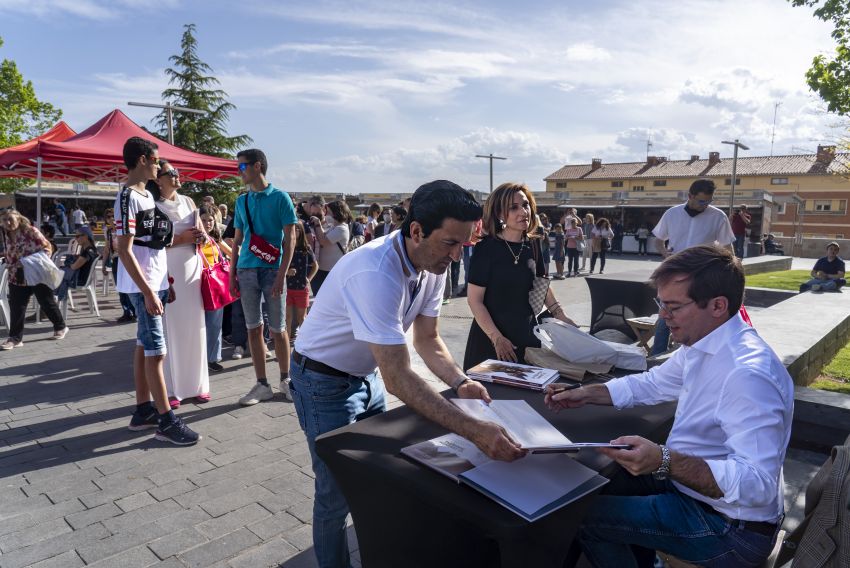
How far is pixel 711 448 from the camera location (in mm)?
1868

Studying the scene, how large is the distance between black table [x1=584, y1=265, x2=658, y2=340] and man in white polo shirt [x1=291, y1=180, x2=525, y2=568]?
14.3 ft

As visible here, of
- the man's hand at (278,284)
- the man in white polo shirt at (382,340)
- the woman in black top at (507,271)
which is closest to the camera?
the man in white polo shirt at (382,340)

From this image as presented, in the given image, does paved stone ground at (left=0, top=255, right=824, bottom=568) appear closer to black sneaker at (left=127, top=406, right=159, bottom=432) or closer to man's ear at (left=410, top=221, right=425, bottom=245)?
black sneaker at (left=127, top=406, right=159, bottom=432)

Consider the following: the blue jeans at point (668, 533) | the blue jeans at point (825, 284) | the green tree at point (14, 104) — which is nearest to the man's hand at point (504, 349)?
the blue jeans at point (668, 533)

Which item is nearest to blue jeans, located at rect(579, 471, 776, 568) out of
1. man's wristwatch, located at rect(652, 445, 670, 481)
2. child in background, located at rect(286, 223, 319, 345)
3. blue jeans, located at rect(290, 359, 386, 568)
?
man's wristwatch, located at rect(652, 445, 670, 481)

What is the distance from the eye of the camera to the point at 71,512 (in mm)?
2961

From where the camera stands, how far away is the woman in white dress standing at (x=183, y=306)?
169 inches

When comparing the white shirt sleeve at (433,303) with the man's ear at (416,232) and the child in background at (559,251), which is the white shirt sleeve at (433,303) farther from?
the child in background at (559,251)

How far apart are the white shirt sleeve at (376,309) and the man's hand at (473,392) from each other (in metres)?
0.48

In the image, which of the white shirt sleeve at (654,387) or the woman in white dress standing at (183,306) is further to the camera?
the woman in white dress standing at (183,306)

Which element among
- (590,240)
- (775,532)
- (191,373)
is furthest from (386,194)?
(775,532)

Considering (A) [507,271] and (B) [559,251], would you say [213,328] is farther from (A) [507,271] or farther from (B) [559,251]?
(B) [559,251]

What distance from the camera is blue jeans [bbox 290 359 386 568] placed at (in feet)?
6.94

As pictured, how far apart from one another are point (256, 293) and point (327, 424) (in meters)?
2.80
